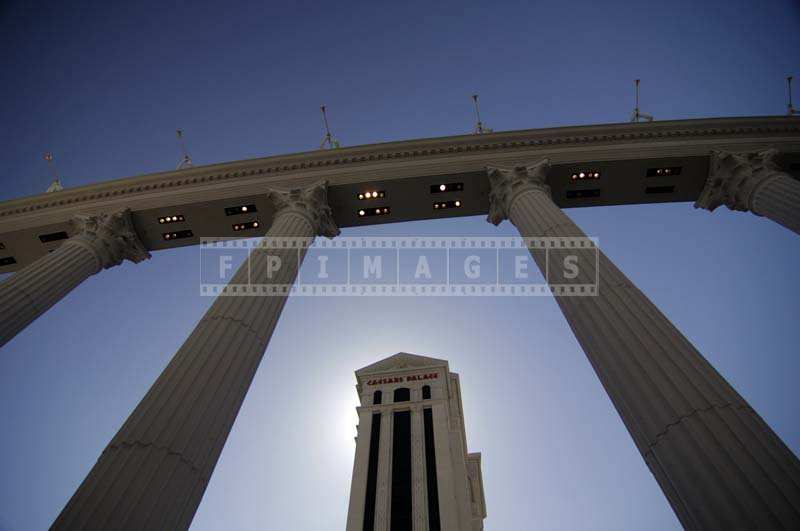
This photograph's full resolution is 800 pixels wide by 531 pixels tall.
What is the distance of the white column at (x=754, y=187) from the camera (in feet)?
63.9

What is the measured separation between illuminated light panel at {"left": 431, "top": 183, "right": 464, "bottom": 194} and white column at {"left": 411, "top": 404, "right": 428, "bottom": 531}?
60072 mm

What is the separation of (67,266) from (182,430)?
571 inches

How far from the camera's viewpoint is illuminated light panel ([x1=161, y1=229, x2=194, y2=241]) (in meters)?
26.4

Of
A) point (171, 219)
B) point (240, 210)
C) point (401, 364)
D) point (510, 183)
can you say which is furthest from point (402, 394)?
point (510, 183)

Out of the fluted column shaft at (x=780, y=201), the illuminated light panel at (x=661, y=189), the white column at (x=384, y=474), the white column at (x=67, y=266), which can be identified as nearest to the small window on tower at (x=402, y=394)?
the white column at (x=384, y=474)

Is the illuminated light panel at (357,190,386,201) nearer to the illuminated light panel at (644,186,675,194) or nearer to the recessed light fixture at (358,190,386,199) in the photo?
the recessed light fixture at (358,190,386,199)

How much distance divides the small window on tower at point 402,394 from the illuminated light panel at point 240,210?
77698 mm

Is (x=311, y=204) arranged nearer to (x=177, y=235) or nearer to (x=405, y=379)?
(x=177, y=235)

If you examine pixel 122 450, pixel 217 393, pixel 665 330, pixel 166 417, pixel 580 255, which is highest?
pixel 580 255

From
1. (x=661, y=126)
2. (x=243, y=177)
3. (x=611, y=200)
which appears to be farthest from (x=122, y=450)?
(x=661, y=126)

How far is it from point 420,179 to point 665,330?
1545 centimetres

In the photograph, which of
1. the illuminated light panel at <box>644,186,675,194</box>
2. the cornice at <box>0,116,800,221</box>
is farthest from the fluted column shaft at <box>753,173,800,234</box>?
the cornice at <box>0,116,800,221</box>

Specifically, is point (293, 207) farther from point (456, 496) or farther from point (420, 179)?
point (456, 496)

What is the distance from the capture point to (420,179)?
25141mm
